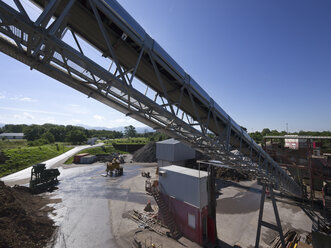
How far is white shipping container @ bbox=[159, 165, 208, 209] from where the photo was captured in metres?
11.3

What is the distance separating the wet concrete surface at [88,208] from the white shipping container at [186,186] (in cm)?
551

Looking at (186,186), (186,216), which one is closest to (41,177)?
(186,216)

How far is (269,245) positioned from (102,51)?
15731 millimetres

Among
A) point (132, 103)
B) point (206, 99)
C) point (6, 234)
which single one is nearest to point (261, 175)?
point (206, 99)

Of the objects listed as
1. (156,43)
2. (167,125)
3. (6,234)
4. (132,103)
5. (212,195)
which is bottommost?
(6,234)

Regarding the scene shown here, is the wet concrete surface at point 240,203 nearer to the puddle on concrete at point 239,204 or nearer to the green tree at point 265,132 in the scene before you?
the puddle on concrete at point 239,204

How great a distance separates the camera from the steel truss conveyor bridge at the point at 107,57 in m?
3.28

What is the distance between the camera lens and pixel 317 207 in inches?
669

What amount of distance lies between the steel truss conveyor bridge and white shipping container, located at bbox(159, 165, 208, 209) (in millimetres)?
4009

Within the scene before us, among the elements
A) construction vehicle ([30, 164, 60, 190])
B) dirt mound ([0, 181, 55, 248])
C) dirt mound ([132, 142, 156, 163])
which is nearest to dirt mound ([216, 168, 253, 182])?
dirt mound ([132, 142, 156, 163])

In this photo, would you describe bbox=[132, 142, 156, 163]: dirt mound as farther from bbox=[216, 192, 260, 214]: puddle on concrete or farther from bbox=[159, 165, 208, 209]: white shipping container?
bbox=[159, 165, 208, 209]: white shipping container

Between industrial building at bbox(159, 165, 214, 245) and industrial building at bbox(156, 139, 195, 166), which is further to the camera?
industrial building at bbox(156, 139, 195, 166)

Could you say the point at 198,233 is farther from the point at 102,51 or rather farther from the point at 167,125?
the point at 102,51

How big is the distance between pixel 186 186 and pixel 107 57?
10638 mm
